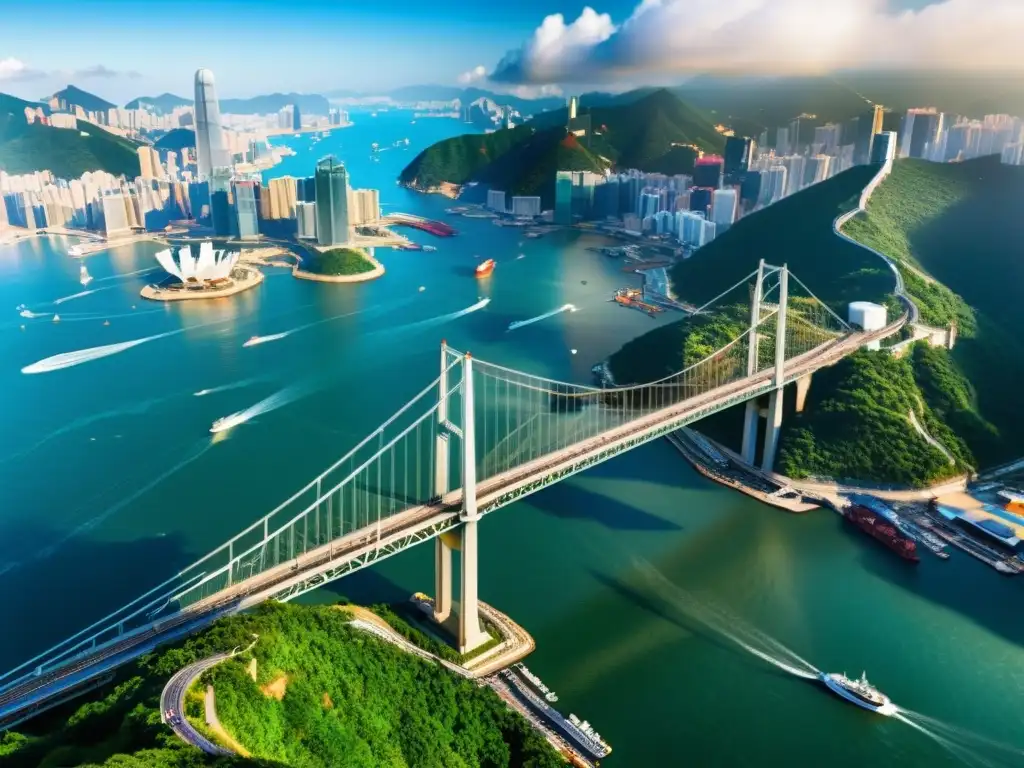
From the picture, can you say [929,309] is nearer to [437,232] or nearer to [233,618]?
[233,618]

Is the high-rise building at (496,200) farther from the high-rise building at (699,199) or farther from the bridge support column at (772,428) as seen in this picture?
the bridge support column at (772,428)

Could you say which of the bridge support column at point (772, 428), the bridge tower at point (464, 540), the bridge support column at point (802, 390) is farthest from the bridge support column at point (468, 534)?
the bridge support column at point (802, 390)

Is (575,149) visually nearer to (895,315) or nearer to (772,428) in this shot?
(895,315)

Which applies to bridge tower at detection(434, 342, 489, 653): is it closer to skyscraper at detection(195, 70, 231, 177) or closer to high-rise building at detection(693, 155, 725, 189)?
high-rise building at detection(693, 155, 725, 189)

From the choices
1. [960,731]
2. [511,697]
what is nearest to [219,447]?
[511,697]

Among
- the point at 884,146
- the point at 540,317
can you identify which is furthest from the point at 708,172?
the point at 540,317

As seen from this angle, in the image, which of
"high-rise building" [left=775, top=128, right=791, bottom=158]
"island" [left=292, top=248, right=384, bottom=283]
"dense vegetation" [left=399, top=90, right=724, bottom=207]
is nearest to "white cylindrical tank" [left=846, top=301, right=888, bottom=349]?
"island" [left=292, top=248, right=384, bottom=283]
